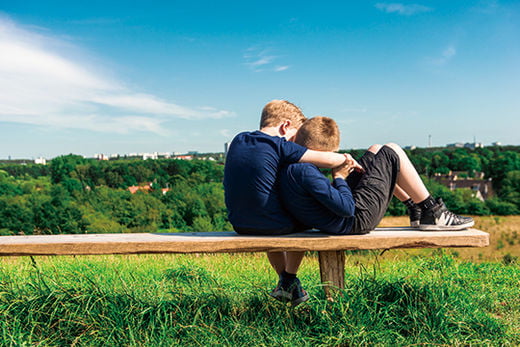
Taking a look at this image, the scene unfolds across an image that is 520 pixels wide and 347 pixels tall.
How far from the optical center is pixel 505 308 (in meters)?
3.43

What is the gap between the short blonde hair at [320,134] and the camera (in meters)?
2.77

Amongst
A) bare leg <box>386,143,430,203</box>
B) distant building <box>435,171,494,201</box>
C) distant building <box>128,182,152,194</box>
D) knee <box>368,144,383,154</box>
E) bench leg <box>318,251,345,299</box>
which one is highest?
knee <box>368,144,383,154</box>

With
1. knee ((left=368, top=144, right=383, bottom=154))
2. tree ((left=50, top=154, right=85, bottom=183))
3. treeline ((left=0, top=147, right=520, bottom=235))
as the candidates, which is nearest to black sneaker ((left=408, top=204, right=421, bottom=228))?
knee ((left=368, top=144, right=383, bottom=154))

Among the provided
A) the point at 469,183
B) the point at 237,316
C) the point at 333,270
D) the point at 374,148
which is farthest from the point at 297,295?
the point at 469,183

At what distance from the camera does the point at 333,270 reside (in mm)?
2861

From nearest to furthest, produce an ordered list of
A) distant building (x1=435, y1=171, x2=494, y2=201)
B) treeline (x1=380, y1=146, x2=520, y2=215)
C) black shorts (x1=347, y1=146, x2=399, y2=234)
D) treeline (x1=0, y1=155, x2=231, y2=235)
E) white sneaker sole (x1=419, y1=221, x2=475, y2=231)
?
black shorts (x1=347, y1=146, x2=399, y2=234) → white sneaker sole (x1=419, y1=221, x2=475, y2=231) → treeline (x1=0, y1=155, x2=231, y2=235) → treeline (x1=380, y1=146, x2=520, y2=215) → distant building (x1=435, y1=171, x2=494, y2=201)

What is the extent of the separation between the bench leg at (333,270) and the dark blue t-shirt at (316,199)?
0.56 feet

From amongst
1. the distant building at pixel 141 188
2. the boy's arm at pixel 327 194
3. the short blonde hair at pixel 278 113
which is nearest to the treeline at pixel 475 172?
the distant building at pixel 141 188

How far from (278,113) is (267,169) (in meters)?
0.41

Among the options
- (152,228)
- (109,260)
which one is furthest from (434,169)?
(109,260)

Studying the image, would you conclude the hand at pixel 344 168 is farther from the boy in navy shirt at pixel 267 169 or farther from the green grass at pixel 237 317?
the green grass at pixel 237 317

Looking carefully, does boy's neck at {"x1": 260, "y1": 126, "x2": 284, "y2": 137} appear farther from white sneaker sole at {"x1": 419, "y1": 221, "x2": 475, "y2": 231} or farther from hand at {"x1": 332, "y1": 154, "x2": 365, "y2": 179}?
white sneaker sole at {"x1": 419, "y1": 221, "x2": 475, "y2": 231}

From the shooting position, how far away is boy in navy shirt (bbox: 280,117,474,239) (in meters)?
2.64

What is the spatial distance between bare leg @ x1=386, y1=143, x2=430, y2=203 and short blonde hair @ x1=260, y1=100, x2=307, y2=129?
685mm
